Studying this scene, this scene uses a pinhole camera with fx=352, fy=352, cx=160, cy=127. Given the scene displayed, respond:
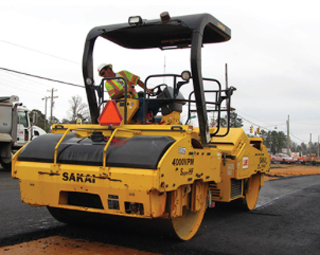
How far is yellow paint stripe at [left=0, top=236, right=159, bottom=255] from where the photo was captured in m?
3.91

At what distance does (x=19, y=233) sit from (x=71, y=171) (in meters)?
1.47

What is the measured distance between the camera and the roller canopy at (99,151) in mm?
3562

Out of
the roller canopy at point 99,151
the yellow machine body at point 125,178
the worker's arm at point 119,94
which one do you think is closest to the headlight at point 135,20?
the worker's arm at point 119,94

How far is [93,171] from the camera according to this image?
3.68 metres

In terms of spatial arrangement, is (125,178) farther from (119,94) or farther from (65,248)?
(119,94)

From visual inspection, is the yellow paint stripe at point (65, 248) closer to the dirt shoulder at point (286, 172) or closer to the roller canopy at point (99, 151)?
the roller canopy at point (99, 151)

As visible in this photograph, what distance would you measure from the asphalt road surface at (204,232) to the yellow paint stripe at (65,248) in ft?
0.53

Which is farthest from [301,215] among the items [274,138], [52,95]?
[274,138]

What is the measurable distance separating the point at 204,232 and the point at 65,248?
1997 millimetres

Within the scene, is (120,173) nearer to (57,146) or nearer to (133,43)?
(57,146)

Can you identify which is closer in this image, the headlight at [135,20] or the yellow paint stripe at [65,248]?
the yellow paint stripe at [65,248]

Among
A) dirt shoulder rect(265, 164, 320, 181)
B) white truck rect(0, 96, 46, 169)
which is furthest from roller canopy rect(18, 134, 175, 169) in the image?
dirt shoulder rect(265, 164, 320, 181)

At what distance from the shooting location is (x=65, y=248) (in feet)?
13.3

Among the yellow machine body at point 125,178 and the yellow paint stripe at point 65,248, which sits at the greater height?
the yellow machine body at point 125,178
